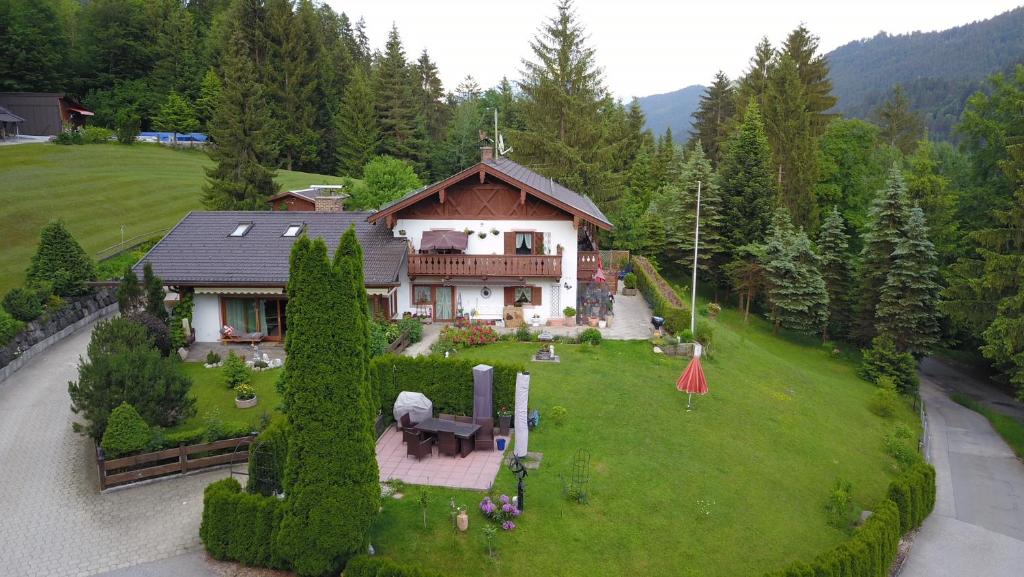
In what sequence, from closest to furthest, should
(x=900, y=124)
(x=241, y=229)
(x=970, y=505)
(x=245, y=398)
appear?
(x=970, y=505)
(x=245, y=398)
(x=241, y=229)
(x=900, y=124)

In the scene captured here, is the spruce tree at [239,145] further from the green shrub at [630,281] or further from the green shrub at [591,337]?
the green shrub at [591,337]

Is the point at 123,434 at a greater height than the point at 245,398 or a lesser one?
greater

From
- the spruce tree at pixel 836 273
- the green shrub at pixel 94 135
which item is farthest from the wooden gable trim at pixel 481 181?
the green shrub at pixel 94 135

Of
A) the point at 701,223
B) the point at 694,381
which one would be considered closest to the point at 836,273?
the point at 701,223

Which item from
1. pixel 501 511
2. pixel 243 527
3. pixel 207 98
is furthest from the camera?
pixel 207 98

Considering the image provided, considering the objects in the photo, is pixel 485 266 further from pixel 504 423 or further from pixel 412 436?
pixel 412 436

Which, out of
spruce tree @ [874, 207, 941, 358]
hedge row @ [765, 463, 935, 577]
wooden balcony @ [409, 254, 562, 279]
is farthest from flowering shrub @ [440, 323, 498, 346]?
spruce tree @ [874, 207, 941, 358]
